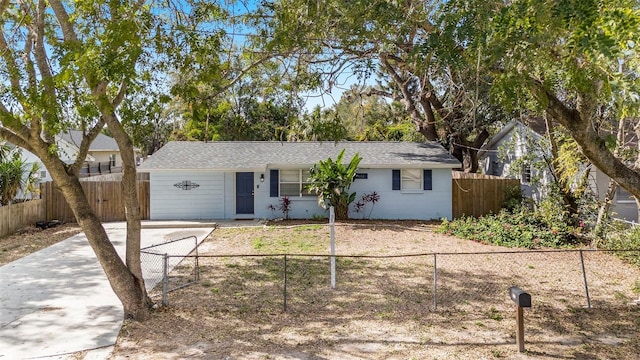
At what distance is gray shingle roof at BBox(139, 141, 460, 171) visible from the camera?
52.0 ft

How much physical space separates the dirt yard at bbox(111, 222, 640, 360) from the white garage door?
5.42m

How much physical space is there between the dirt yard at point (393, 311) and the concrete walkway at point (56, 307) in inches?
20.7

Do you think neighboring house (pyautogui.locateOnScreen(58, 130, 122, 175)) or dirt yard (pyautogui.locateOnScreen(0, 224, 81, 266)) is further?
neighboring house (pyautogui.locateOnScreen(58, 130, 122, 175))

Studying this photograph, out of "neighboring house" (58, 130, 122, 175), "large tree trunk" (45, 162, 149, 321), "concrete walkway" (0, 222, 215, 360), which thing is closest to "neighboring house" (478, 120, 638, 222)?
"large tree trunk" (45, 162, 149, 321)

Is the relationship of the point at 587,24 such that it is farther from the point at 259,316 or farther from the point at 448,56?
the point at 259,316

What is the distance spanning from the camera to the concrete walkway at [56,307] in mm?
5445

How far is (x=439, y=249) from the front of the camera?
1148cm

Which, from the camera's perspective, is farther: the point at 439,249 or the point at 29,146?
the point at 439,249

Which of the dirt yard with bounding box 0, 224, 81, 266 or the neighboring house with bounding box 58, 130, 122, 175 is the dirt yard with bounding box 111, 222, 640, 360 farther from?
the neighboring house with bounding box 58, 130, 122, 175

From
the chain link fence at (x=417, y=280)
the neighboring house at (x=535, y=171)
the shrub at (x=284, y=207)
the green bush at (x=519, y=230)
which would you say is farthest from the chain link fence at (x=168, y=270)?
the neighboring house at (x=535, y=171)

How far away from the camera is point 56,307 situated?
6.83 m

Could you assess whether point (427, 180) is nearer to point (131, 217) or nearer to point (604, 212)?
point (604, 212)

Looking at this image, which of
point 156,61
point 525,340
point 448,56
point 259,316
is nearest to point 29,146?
point 156,61

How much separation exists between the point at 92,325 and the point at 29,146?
2.75 m
